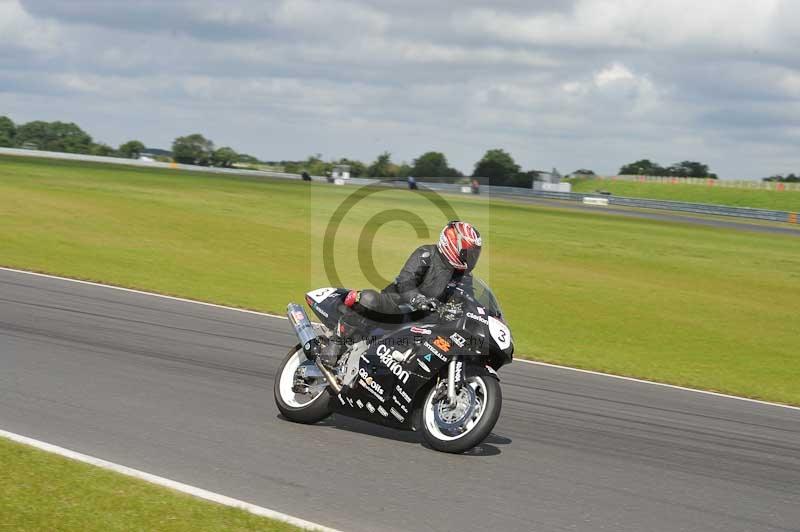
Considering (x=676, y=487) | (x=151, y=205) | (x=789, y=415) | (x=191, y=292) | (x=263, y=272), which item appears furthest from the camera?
(x=151, y=205)

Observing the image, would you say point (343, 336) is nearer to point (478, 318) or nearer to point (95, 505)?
point (478, 318)

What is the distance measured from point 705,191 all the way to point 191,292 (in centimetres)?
8974

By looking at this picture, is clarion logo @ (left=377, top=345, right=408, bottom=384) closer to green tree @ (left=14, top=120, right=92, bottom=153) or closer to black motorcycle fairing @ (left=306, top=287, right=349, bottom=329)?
black motorcycle fairing @ (left=306, top=287, right=349, bottom=329)

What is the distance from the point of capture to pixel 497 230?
119 ft

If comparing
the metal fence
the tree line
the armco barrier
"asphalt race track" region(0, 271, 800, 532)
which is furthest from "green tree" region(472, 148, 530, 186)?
"asphalt race track" region(0, 271, 800, 532)

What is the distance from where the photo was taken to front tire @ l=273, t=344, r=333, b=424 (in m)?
7.97

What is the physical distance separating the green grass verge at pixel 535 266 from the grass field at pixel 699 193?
141 ft

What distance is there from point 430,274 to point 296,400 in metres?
1.85

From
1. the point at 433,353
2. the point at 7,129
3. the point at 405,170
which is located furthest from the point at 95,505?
the point at 7,129

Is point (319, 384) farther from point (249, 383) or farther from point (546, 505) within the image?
point (546, 505)

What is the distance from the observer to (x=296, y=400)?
27.1 feet

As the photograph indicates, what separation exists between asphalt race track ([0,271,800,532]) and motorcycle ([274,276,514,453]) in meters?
0.22

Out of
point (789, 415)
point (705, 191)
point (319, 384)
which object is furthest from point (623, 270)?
point (705, 191)

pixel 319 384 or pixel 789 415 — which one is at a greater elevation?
pixel 319 384
